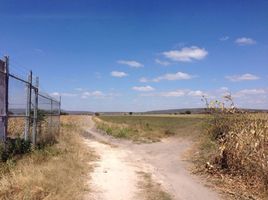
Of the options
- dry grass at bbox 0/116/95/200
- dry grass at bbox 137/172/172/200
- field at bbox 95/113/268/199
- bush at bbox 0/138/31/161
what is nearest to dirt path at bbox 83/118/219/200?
dry grass at bbox 137/172/172/200

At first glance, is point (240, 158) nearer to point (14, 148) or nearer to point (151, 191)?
point (151, 191)

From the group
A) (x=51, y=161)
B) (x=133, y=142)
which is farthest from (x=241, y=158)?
(x=133, y=142)

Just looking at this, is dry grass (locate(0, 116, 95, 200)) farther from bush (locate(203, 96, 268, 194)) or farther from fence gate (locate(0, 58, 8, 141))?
bush (locate(203, 96, 268, 194))

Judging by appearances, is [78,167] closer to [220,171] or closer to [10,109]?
[10,109]

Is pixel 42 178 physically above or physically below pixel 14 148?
below

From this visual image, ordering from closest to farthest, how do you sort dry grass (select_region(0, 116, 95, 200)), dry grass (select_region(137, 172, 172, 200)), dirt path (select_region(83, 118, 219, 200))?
dry grass (select_region(0, 116, 95, 200)) → dry grass (select_region(137, 172, 172, 200)) → dirt path (select_region(83, 118, 219, 200))

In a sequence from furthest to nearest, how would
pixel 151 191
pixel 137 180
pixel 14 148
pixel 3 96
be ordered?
1. pixel 14 148
2. pixel 137 180
3. pixel 3 96
4. pixel 151 191

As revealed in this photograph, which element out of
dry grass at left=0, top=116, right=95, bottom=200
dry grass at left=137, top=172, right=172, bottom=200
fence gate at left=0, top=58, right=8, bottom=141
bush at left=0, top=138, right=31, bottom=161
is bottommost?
dry grass at left=137, top=172, right=172, bottom=200

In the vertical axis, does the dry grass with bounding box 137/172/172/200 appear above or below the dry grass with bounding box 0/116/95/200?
below

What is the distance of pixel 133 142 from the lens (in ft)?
85.4

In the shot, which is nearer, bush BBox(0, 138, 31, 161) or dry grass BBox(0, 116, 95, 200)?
dry grass BBox(0, 116, 95, 200)

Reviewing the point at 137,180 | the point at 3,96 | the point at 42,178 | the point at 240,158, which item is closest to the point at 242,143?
the point at 240,158

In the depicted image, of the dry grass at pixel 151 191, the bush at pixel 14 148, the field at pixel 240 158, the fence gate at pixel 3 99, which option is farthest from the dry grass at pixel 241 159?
the fence gate at pixel 3 99

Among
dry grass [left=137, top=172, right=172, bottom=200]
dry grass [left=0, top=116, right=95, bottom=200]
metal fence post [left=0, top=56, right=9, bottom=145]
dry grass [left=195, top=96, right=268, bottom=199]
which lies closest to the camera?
dry grass [left=0, top=116, right=95, bottom=200]
